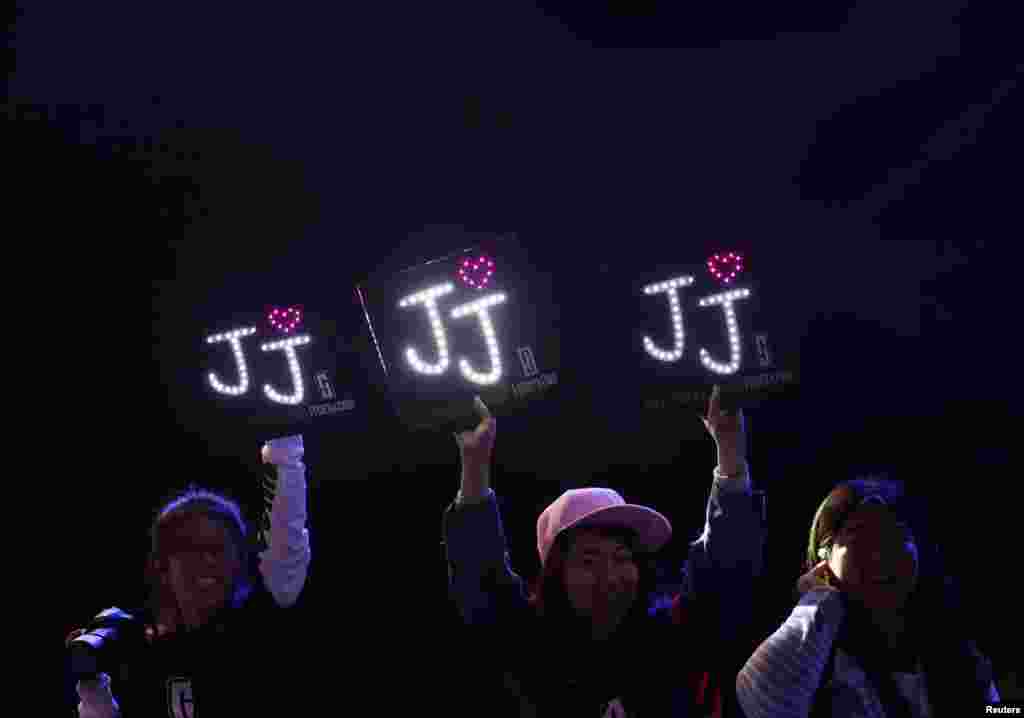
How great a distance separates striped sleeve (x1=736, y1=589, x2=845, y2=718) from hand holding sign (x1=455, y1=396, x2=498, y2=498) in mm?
801

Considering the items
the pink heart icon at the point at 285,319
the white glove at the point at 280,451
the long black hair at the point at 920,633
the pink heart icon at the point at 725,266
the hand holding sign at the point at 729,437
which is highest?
the pink heart icon at the point at 285,319

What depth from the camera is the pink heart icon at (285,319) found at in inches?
86.5

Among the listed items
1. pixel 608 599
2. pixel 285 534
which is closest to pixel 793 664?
pixel 608 599

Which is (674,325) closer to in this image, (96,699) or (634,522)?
(634,522)

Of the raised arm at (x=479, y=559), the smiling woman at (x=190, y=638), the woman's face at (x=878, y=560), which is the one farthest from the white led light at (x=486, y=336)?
the woman's face at (x=878, y=560)

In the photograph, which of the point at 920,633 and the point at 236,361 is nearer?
the point at 920,633

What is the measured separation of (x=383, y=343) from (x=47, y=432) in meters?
2.10

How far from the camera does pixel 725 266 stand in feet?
6.23

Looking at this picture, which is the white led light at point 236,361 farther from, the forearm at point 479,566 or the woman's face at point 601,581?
the woman's face at point 601,581

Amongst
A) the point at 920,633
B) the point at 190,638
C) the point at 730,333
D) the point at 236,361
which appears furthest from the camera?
the point at 236,361

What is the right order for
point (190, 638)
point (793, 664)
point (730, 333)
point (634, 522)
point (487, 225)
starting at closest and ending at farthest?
point (793, 664), point (730, 333), point (634, 522), point (190, 638), point (487, 225)

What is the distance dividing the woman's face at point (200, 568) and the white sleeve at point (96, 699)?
30cm

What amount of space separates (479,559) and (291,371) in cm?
78

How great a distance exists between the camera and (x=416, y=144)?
2869 mm
